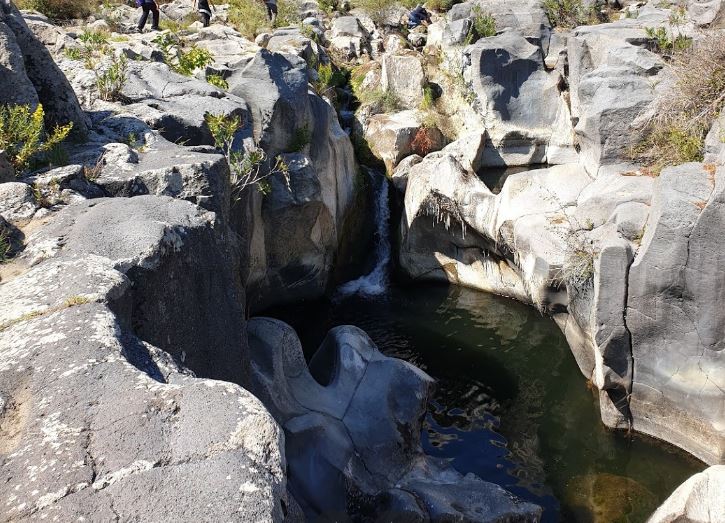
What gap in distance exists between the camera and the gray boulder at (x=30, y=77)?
8.18 m

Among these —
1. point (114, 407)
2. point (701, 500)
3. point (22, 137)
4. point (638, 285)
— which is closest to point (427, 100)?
point (638, 285)

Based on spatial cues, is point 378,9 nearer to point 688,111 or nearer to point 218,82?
point 218,82

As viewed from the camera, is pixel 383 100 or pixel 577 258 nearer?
pixel 577 258

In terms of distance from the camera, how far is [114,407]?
3.77 metres

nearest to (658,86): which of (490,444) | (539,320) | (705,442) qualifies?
(539,320)

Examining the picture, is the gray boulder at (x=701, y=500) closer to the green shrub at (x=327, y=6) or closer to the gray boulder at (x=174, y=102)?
the gray boulder at (x=174, y=102)

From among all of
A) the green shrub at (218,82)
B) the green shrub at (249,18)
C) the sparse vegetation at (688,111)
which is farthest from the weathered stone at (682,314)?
the green shrub at (249,18)

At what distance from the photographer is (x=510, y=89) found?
20.0 metres

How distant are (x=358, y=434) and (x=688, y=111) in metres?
8.52

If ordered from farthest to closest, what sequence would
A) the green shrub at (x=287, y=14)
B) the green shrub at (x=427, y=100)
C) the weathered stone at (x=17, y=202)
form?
the green shrub at (x=287, y=14)
the green shrub at (x=427, y=100)
the weathered stone at (x=17, y=202)

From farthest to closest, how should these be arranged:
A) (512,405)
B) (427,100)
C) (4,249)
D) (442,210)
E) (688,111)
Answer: (427,100)
(442,210)
(688,111)
(512,405)
(4,249)

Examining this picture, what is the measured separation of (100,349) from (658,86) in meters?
12.0

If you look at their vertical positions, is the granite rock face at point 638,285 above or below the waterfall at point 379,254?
above

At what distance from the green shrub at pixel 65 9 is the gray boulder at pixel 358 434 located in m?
15.7
